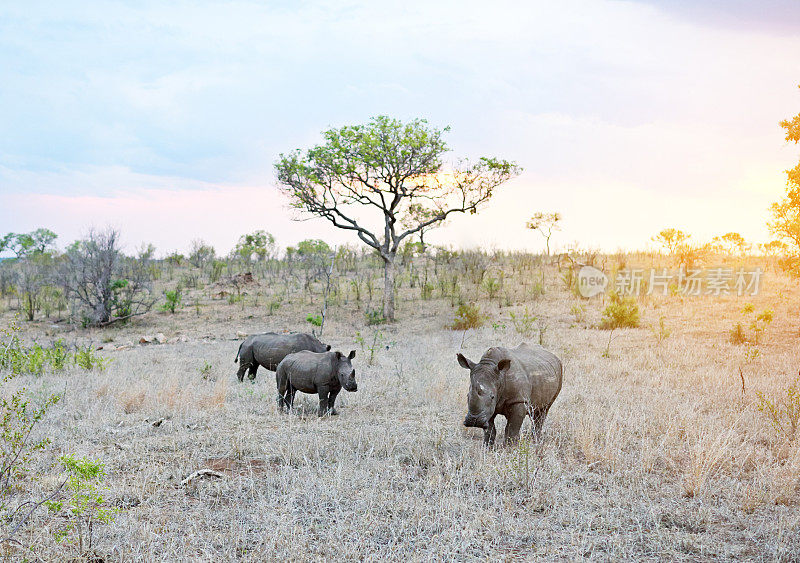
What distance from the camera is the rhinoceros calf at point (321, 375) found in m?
8.79

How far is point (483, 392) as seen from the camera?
6.46 metres

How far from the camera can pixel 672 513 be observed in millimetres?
5164

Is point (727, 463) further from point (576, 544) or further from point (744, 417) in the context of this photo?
point (576, 544)

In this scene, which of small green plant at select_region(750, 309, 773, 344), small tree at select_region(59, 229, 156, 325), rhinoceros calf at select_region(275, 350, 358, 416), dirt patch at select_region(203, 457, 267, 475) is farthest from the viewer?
small tree at select_region(59, 229, 156, 325)

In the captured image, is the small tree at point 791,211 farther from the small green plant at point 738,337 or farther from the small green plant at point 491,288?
the small green plant at point 491,288

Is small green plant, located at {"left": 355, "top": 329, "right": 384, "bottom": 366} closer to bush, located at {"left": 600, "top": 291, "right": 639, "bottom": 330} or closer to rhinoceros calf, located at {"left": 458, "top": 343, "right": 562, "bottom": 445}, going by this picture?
rhinoceros calf, located at {"left": 458, "top": 343, "right": 562, "bottom": 445}

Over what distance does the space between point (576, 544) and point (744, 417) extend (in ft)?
17.0

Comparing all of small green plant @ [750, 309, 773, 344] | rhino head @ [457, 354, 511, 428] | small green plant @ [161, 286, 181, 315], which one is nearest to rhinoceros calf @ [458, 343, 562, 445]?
rhino head @ [457, 354, 511, 428]

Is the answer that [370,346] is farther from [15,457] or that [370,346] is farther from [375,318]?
[15,457]

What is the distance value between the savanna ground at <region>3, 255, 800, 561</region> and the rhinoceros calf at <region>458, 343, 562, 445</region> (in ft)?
1.28

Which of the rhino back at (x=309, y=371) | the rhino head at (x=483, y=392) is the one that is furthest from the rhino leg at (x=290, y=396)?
the rhino head at (x=483, y=392)

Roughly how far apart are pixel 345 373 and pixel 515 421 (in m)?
2.90

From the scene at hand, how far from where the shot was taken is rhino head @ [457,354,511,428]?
Answer: 6363 mm

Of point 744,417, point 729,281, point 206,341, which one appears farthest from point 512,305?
point 744,417
